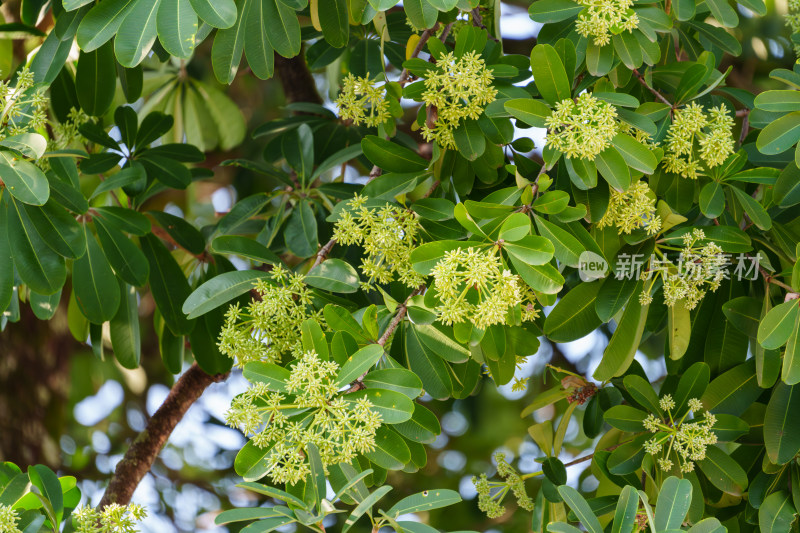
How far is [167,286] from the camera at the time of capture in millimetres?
2000

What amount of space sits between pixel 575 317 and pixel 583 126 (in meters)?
0.45

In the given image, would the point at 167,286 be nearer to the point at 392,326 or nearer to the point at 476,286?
the point at 392,326

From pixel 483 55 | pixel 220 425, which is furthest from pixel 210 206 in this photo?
pixel 483 55

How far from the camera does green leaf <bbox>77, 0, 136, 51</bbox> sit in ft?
4.24

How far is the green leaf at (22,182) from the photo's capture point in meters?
1.28

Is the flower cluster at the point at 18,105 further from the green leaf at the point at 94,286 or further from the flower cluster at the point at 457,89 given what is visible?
the flower cluster at the point at 457,89

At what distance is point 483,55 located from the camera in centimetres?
154

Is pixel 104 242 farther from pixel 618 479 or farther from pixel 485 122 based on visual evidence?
pixel 618 479

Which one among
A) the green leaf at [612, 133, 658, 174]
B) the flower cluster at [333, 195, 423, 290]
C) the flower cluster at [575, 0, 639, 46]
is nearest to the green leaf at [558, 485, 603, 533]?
the flower cluster at [333, 195, 423, 290]

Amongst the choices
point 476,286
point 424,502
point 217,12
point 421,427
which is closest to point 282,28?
point 217,12

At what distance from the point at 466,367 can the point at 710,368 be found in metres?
0.52

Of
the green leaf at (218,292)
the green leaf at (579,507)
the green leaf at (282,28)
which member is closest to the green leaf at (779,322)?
the green leaf at (579,507)

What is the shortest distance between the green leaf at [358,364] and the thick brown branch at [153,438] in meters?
1.21

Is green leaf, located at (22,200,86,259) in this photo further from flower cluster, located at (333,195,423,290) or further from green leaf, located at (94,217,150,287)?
flower cluster, located at (333,195,423,290)
